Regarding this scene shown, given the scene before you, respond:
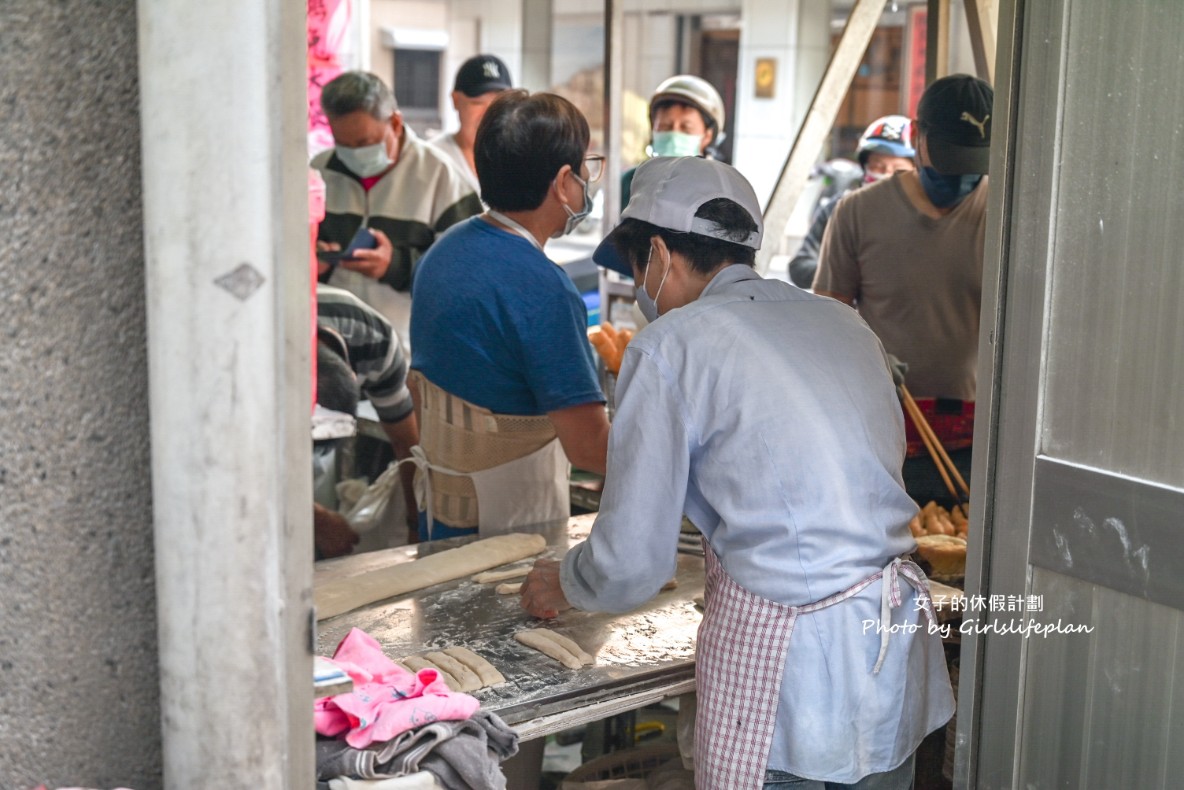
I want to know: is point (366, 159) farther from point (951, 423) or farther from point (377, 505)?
point (951, 423)

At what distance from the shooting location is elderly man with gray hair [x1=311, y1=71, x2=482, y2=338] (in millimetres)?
5180

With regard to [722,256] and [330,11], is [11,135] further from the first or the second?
[330,11]

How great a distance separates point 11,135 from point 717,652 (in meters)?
1.39

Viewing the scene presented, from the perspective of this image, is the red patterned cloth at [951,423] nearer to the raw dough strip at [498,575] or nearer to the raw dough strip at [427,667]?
the raw dough strip at [498,575]

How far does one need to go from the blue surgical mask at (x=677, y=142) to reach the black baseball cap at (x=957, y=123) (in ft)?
4.87

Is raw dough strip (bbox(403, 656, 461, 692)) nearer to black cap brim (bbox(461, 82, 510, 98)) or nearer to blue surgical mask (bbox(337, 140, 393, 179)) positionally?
blue surgical mask (bbox(337, 140, 393, 179))

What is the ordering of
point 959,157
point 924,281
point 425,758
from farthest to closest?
point 924,281
point 959,157
point 425,758

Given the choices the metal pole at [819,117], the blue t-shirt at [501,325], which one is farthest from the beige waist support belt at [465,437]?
the metal pole at [819,117]

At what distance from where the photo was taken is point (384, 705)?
6.00ft

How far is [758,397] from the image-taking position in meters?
1.99

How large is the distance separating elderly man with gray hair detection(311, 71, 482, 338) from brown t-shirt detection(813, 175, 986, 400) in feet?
6.02

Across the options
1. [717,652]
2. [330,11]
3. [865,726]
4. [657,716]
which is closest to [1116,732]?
[865,726]

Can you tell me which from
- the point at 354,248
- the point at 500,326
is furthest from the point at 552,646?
the point at 354,248

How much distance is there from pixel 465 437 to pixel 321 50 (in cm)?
331
